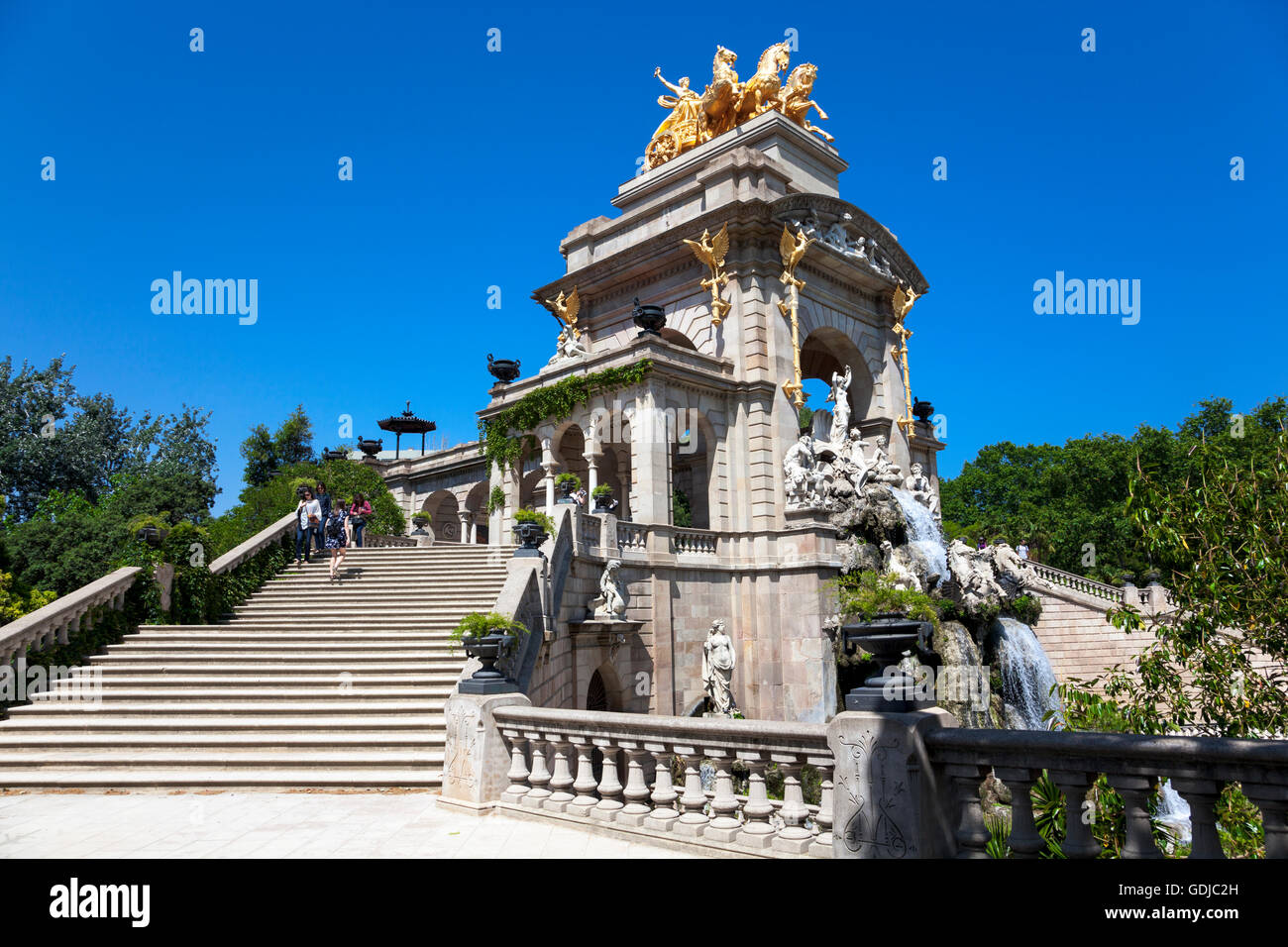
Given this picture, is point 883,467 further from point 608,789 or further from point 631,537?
point 608,789

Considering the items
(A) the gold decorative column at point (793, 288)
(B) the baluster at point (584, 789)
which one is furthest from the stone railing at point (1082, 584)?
(B) the baluster at point (584, 789)

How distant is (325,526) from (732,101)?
72.7 feet

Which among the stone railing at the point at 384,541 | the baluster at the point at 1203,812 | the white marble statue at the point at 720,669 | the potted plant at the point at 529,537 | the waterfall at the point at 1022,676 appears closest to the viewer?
the baluster at the point at 1203,812

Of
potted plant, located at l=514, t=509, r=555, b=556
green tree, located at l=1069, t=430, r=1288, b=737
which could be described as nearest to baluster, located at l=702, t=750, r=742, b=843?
green tree, located at l=1069, t=430, r=1288, b=737

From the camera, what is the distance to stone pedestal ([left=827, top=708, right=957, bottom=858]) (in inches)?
215

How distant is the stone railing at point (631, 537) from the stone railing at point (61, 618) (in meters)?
10.7

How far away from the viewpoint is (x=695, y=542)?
23.8 meters

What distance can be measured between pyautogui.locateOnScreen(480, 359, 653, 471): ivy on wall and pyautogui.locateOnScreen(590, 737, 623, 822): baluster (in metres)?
15.9

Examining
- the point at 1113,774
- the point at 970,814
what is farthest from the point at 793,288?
the point at 1113,774

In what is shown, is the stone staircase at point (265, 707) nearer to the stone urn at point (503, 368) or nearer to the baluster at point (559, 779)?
the baluster at point (559, 779)

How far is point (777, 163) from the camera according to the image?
28.5 m

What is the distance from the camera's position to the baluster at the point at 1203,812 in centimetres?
451

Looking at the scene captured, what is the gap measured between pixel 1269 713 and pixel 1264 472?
2131mm
